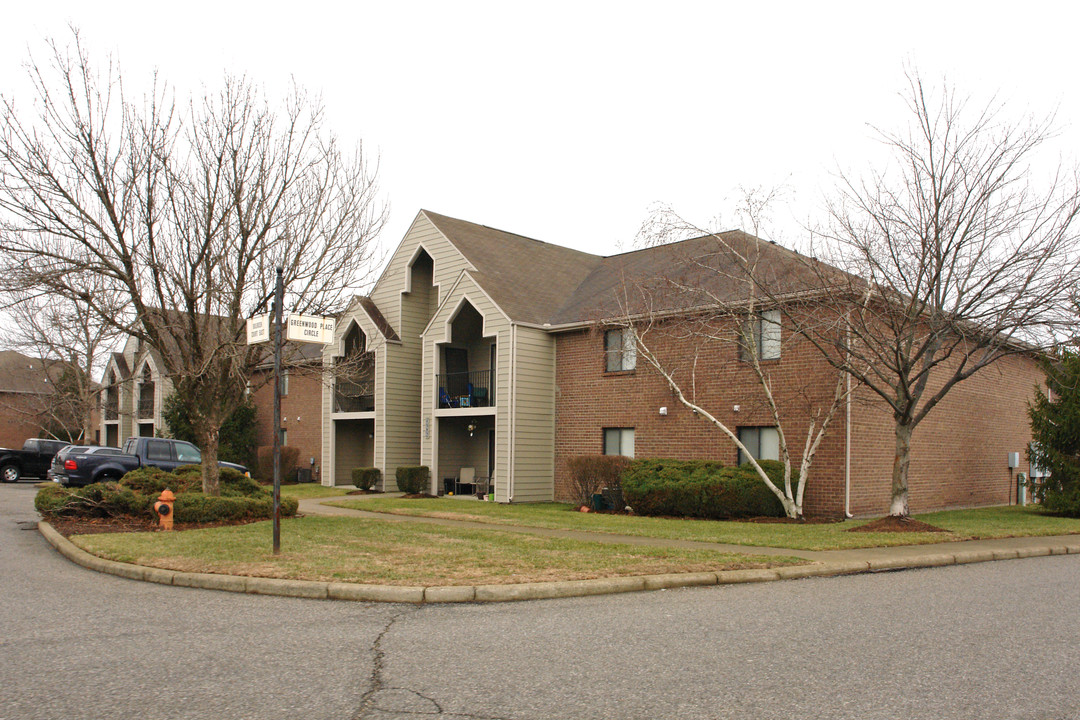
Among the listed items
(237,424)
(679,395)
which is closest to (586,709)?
(679,395)

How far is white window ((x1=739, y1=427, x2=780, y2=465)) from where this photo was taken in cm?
2017

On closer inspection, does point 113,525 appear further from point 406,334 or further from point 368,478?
point 406,334

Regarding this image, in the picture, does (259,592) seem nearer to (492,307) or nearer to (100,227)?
(100,227)

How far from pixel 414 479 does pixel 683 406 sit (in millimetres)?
8395

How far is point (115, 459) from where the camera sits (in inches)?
944

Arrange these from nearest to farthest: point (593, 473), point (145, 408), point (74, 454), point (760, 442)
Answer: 1. point (760, 442)
2. point (593, 473)
3. point (74, 454)
4. point (145, 408)

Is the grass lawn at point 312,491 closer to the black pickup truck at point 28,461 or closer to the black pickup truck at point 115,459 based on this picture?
the black pickup truck at point 115,459

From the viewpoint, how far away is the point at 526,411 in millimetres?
24156

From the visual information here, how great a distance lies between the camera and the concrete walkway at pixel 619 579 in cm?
929

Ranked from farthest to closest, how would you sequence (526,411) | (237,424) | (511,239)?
1. (237,424)
2. (511,239)
3. (526,411)

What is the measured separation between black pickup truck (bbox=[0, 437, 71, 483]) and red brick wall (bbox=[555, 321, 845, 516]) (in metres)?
22.3

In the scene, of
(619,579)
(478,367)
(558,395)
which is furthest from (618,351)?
(619,579)

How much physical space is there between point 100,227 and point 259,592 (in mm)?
8513

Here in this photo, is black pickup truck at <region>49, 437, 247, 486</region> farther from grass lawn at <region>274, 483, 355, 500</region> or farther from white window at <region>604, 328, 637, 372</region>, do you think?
white window at <region>604, 328, 637, 372</region>
